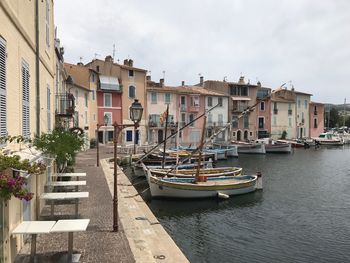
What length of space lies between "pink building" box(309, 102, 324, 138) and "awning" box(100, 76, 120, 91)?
5143 cm

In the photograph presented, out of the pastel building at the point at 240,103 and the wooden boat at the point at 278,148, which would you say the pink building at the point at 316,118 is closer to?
the pastel building at the point at 240,103

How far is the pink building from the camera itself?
84.9 meters

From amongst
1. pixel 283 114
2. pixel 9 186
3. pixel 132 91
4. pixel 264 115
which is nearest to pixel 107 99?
pixel 132 91

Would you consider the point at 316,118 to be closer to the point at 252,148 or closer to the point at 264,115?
the point at 264,115

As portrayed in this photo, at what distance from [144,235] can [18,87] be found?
19.8ft

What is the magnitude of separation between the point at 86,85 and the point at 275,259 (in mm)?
39995

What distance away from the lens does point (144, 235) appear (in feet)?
38.7

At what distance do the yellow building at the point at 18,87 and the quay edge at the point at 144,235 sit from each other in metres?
3.10

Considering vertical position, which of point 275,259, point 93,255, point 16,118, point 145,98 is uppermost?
point 145,98

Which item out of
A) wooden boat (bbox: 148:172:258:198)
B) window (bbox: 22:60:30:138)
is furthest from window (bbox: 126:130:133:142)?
window (bbox: 22:60:30:138)

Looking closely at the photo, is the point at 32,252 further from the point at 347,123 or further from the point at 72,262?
the point at 347,123

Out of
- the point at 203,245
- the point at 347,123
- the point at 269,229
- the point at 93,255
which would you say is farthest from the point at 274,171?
the point at 347,123

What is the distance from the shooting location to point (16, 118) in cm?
897

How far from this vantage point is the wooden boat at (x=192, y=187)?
858 inches
